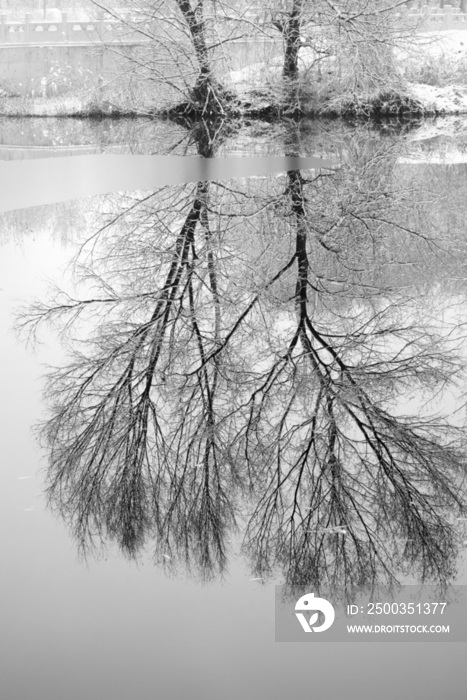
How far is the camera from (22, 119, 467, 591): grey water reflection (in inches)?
139

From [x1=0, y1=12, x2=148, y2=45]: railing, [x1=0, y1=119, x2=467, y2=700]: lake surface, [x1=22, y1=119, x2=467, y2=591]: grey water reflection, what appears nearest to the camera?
[x1=0, y1=119, x2=467, y2=700]: lake surface

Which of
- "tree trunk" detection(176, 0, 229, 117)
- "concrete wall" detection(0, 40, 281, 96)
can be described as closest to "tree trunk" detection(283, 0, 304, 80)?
"tree trunk" detection(176, 0, 229, 117)

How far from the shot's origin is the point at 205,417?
4512mm

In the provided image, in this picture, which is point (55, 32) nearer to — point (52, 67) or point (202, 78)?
point (52, 67)

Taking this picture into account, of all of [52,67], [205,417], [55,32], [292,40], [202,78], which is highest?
[55,32]

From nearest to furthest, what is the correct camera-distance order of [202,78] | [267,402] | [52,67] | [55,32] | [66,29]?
[267,402]
[202,78]
[52,67]
[66,29]
[55,32]

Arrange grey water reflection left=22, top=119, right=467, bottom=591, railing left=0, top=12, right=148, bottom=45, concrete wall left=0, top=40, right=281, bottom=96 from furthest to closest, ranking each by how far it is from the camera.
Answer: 1. railing left=0, top=12, right=148, bottom=45
2. concrete wall left=0, top=40, right=281, bottom=96
3. grey water reflection left=22, top=119, right=467, bottom=591

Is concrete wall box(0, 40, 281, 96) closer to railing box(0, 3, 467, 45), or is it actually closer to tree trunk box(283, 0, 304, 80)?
railing box(0, 3, 467, 45)

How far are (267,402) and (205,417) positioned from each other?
0.98 feet

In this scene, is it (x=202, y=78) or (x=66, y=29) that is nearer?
(x=202, y=78)

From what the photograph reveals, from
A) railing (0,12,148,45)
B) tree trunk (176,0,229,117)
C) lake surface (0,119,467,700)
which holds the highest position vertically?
railing (0,12,148,45)

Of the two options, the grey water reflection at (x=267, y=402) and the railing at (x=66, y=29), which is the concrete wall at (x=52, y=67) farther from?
the grey water reflection at (x=267, y=402)

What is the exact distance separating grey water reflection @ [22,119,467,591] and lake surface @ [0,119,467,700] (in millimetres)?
14

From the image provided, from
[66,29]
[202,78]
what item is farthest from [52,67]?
[202,78]
